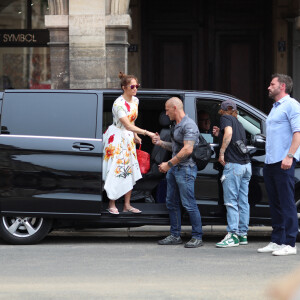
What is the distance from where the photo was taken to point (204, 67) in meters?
16.8

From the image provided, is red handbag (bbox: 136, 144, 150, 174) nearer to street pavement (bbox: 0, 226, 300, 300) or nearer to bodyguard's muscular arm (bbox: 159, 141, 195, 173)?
bodyguard's muscular arm (bbox: 159, 141, 195, 173)

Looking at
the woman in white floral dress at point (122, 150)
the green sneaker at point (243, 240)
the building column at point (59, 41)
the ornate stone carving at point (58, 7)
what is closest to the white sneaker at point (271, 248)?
the green sneaker at point (243, 240)

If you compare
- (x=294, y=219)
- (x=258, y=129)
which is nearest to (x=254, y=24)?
(x=258, y=129)

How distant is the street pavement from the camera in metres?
5.73

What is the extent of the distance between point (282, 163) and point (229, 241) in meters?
1.20

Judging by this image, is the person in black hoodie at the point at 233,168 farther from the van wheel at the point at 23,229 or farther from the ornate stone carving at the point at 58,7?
the ornate stone carving at the point at 58,7

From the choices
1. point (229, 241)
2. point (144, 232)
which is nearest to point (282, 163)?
point (229, 241)

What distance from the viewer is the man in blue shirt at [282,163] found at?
776 cm

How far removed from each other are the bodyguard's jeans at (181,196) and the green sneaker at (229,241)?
0.24m

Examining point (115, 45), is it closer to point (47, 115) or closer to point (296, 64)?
point (296, 64)

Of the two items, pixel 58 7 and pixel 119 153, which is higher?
pixel 58 7

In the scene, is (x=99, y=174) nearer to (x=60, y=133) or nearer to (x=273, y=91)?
(x=60, y=133)

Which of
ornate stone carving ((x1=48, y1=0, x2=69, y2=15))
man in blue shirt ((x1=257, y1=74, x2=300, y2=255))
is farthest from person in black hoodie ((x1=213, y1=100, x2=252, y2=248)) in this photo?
ornate stone carving ((x1=48, y1=0, x2=69, y2=15))

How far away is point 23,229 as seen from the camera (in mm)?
8703
